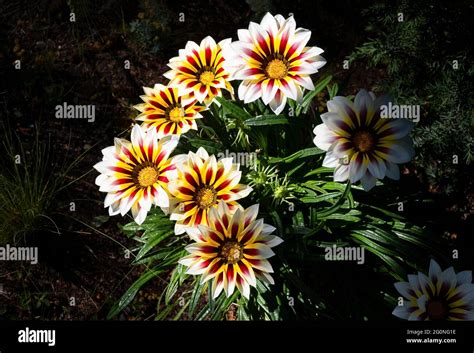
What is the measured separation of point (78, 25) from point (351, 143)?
2.22m

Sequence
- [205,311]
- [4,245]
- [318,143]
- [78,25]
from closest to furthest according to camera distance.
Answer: [318,143] < [205,311] < [4,245] < [78,25]

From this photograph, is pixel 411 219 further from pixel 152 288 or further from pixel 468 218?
pixel 152 288

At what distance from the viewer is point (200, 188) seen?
196 centimetres

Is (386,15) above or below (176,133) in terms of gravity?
above

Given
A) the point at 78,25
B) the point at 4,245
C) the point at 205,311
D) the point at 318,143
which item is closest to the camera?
the point at 318,143

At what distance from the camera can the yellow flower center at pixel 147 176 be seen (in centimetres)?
198

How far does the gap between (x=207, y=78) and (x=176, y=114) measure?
0.18 m

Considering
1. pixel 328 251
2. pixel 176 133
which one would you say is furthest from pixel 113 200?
pixel 328 251

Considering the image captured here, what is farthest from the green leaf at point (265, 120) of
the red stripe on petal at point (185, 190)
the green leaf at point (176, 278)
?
the green leaf at point (176, 278)

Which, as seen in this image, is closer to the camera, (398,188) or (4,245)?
(398,188)

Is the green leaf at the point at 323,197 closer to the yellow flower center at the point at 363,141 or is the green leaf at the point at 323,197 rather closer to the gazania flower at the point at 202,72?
the yellow flower center at the point at 363,141

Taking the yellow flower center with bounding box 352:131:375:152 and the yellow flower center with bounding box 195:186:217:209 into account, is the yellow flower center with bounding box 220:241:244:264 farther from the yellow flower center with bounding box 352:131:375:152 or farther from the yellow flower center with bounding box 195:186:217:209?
the yellow flower center with bounding box 352:131:375:152

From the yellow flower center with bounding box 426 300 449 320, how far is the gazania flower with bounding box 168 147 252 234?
74 cm

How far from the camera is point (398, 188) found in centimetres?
248
